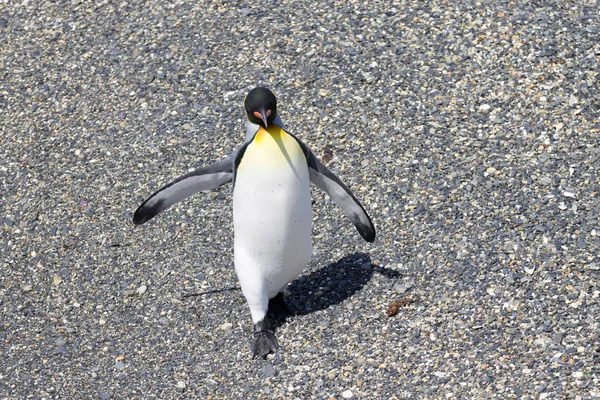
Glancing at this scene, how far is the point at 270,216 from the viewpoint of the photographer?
4543mm

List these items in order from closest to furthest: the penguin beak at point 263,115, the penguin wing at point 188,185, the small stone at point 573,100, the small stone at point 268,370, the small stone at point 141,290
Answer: the penguin beak at point 263,115
the small stone at point 268,370
the penguin wing at point 188,185
the small stone at point 141,290
the small stone at point 573,100

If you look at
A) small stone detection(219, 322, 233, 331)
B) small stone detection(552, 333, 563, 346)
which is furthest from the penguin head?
small stone detection(552, 333, 563, 346)

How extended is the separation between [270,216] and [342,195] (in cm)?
45

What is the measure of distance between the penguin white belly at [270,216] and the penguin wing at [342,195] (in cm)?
14

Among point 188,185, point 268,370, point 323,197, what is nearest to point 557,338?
point 268,370

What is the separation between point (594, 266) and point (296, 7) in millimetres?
3317

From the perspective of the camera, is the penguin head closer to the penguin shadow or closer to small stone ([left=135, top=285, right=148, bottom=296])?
the penguin shadow

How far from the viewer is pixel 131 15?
7352 mm

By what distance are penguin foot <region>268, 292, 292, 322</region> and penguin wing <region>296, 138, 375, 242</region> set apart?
572mm

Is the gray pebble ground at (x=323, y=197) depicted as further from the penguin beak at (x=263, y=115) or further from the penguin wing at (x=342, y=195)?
the penguin beak at (x=263, y=115)

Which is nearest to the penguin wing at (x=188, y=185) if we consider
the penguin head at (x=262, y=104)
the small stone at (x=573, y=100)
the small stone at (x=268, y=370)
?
the penguin head at (x=262, y=104)

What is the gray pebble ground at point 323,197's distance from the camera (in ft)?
15.0

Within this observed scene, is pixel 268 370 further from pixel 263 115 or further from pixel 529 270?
pixel 529 270

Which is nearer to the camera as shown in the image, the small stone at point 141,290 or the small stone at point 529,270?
the small stone at point 529,270
